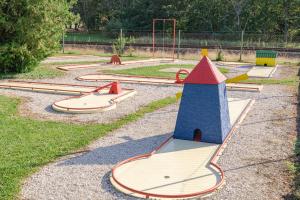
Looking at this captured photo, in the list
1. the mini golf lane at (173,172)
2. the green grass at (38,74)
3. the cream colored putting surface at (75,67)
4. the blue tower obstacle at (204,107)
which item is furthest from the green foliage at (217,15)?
the mini golf lane at (173,172)

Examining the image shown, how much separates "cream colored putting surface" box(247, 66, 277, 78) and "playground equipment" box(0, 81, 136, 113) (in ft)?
21.5

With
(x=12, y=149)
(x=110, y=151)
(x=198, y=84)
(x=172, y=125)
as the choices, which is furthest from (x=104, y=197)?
(x=172, y=125)

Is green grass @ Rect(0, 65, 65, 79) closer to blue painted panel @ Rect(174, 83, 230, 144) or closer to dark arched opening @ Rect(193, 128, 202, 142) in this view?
blue painted panel @ Rect(174, 83, 230, 144)

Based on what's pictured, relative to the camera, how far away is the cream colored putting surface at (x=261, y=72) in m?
15.7

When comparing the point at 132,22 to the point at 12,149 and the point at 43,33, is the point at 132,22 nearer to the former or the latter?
the point at 43,33

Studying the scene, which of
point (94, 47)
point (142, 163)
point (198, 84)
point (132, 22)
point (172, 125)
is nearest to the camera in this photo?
point (142, 163)

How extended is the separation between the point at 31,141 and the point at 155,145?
2.19m

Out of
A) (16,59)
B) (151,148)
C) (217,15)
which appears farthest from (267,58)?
(217,15)

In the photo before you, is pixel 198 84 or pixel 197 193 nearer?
pixel 197 193

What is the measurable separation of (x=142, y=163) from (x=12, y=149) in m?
2.23

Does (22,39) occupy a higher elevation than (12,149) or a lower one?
higher

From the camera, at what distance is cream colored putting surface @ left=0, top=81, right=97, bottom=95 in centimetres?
1145

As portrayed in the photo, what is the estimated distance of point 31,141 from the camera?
22.3 ft

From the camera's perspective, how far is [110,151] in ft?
20.8
